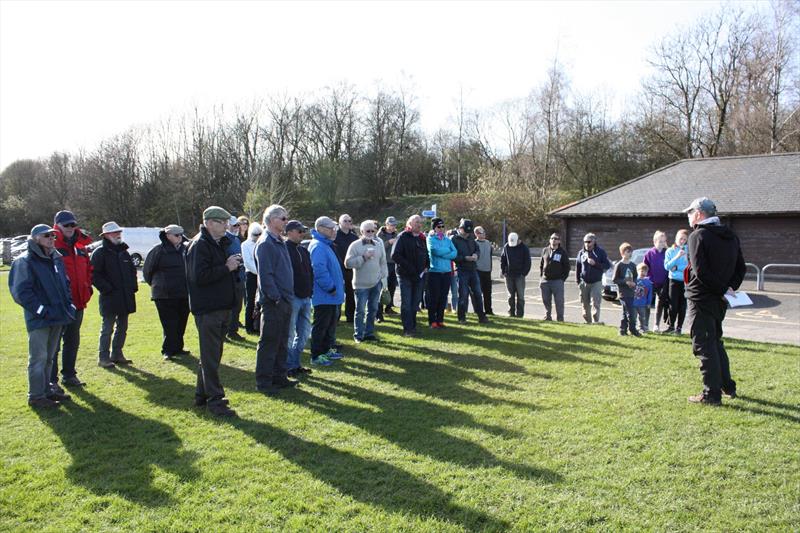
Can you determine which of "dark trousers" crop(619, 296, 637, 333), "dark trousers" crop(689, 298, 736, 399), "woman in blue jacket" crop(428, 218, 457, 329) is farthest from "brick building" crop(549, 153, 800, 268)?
"dark trousers" crop(689, 298, 736, 399)

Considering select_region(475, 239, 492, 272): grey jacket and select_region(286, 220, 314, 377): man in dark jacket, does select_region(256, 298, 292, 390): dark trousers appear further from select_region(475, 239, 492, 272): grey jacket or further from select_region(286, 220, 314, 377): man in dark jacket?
select_region(475, 239, 492, 272): grey jacket

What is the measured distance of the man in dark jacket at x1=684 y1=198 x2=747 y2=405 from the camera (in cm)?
602

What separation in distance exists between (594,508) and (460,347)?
5.13 meters

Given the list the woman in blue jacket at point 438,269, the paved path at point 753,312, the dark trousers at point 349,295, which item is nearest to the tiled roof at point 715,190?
the paved path at point 753,312

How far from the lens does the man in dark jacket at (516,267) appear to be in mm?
12391

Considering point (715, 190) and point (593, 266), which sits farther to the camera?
point (715, 190)

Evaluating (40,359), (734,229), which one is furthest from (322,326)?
(734,229)

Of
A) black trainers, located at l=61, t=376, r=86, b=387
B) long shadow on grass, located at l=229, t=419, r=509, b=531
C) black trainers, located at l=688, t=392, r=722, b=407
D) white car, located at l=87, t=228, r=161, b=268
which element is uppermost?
white car, located at l=87, t=228, r=161, b=268

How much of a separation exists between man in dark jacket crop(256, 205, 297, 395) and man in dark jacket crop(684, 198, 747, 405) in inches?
171

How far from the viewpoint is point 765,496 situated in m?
4.05

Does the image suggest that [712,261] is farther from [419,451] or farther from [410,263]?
[410,263]

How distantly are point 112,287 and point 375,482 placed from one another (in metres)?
5.50

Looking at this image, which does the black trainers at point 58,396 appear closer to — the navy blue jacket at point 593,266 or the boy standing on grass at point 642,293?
the boy standing on grass at point 642,293

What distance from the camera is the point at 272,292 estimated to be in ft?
20.8
